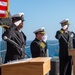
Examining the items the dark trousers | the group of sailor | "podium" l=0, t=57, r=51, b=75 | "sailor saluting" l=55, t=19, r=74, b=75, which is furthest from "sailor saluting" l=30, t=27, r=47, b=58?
"podium" l=0, t=57, r=51, b=75

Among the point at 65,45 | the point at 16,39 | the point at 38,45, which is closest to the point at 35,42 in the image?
the point at 38,45

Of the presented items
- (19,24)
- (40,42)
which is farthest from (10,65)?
(40,42)

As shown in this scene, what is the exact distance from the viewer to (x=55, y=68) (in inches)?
372

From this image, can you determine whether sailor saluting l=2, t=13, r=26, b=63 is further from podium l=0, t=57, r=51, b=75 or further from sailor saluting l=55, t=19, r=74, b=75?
sailor saluting l=55, t=19, r=74, b=75

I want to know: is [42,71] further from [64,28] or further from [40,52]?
[64,28]

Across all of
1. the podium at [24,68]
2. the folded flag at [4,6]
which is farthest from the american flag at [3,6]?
the podium at [24,68]

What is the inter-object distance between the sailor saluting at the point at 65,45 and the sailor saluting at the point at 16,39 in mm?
2373

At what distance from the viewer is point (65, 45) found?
27.7ft

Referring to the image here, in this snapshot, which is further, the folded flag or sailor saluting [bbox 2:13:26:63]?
the folded flag

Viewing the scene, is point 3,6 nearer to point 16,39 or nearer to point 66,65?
point 16,39

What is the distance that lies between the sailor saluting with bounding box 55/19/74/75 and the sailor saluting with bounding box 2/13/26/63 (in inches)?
93.4

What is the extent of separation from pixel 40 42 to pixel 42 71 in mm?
2989

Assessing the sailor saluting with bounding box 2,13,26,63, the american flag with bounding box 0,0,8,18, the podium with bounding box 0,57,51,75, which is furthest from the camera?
the american flag with bounding box 0,0,8,18

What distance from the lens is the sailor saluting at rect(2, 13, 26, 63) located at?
5.59m
